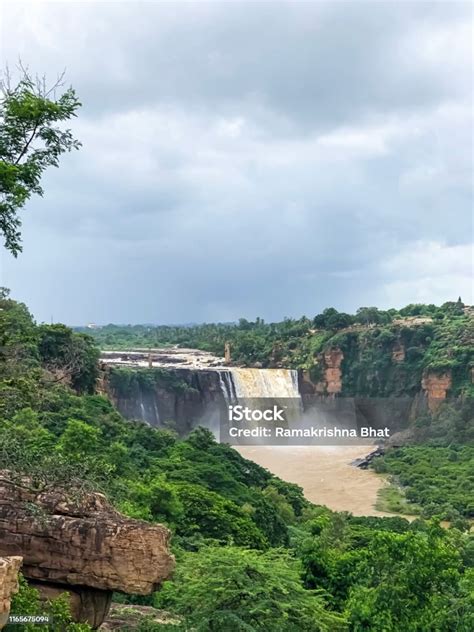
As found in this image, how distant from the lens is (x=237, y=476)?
30.2 m

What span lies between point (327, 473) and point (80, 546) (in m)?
36.7

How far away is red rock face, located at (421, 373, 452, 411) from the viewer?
55.4m

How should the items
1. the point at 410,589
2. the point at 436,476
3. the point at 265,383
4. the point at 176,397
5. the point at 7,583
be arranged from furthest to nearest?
the point at 265,383, the point at 176,397, the point at 436,476, the point at 410,589, the point at 7,583

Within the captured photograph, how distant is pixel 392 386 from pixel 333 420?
251 inches

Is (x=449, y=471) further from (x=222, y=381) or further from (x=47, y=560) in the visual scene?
(x=47, y=560)

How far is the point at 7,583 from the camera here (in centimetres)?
720

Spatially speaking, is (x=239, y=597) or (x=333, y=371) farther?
(x=333, y=371)

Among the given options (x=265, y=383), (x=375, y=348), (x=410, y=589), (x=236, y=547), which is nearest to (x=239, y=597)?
(x=236, y=547)

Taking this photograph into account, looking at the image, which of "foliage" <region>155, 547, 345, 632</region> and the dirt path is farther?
the dirt path

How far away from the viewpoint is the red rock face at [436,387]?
2183 inches

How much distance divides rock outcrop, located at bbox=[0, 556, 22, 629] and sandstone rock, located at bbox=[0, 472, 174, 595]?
1876mm

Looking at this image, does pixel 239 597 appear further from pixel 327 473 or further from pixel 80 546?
pixel 327 473

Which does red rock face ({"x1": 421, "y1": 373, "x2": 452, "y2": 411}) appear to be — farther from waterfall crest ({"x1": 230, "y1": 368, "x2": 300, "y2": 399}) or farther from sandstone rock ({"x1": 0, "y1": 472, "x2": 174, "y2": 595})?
sandstone rock ({"x1": 0, "y1": 472, "x2": 174, "y2": 595})

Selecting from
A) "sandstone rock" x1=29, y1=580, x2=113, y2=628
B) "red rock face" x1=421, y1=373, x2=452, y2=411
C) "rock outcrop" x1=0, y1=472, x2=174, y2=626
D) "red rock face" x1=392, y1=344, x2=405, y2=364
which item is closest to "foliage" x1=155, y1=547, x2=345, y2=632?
"rock outcrop" x1=0, y1=472, x2=174, y2=626
